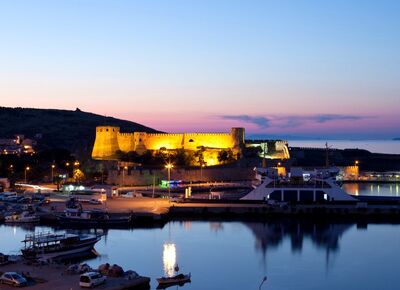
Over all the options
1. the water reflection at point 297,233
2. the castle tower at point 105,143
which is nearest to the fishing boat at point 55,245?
the water reflection at point 297,233

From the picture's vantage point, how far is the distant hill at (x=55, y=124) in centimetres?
7275

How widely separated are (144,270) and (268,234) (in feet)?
25.6

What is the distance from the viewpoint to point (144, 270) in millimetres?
21344

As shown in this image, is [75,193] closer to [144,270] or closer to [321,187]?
[321,187]

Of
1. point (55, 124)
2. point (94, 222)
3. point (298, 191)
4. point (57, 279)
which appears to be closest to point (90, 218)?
point (94, 222)

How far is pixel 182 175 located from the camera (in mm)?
45531

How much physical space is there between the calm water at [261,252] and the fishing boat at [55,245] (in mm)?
687

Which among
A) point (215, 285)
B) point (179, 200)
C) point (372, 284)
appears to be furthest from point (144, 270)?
point (179, 200)

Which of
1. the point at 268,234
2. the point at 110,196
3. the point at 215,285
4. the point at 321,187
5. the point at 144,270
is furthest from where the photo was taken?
the point at 110,196

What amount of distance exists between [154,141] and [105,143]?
3873 millimetres

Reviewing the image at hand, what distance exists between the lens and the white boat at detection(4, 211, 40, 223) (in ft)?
98.1

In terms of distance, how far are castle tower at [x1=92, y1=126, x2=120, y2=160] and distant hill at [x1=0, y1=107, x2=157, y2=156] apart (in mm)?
14126

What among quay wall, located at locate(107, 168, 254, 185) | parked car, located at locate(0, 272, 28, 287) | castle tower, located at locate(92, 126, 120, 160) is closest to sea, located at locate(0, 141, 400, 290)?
parked car, located at locate(0, 272, 28, 287)

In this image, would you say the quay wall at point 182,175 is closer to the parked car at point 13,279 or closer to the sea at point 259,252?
the sea at point 259,252
